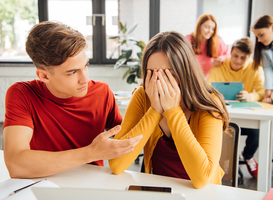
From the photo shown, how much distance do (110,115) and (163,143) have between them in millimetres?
313

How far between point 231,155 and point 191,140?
355 mm

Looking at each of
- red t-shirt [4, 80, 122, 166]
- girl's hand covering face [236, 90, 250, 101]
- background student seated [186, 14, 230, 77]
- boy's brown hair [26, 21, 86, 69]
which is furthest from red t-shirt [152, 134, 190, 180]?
background student seated [186, 14, 230, 77]

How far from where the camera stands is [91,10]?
3.75 metres

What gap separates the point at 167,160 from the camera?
1.10 metres

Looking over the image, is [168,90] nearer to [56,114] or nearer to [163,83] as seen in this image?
[163,83]

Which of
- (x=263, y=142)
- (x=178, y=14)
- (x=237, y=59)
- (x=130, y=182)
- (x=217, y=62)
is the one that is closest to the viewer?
(x=130, y=182)

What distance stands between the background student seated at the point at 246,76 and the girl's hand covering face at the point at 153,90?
1.38m

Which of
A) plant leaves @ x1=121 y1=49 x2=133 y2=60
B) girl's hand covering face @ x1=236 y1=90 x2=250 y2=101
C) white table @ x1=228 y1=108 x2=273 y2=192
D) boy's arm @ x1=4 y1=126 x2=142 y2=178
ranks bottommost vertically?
white table @ x1=228 y1=108 x2=273 y2=192

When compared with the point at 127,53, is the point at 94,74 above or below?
below

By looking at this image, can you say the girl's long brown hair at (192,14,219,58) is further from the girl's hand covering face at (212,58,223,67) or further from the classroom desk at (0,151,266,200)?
the classroom desk at (0,151,266,200)

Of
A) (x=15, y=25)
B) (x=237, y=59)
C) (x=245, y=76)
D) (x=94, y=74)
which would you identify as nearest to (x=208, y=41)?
(x=237, y=59)

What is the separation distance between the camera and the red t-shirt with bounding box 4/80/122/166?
97 centimetres

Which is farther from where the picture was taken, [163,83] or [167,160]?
[167,160]

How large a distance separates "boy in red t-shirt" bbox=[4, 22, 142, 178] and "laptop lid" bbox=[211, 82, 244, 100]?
1.25 metres
